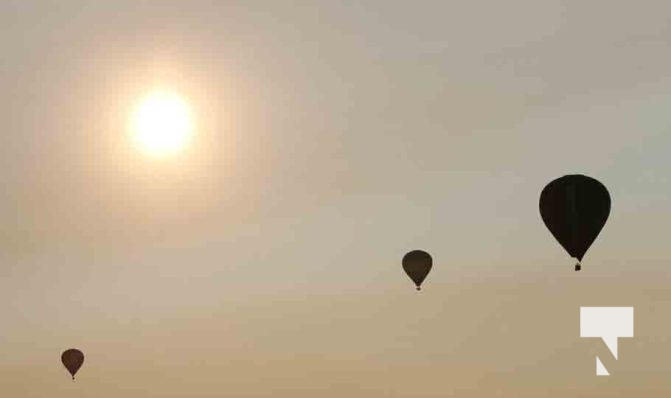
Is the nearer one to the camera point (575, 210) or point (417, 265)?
point (575, 210)

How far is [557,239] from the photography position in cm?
5022

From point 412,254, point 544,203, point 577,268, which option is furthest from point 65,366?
point 577,268

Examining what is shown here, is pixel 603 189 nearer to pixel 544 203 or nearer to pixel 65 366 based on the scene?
pixel 544 203

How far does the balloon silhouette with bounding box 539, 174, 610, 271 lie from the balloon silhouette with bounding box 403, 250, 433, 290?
1740 centimetres

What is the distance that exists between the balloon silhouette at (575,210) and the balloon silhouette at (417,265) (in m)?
17.4

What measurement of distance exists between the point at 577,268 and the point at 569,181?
405 inches

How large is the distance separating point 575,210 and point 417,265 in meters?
19.9

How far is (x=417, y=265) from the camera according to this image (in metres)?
68.4

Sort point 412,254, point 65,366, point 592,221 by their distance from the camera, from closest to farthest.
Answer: point 592,221, point 412,254, point 65,366

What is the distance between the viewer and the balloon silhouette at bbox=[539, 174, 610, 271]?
4950 centimetres

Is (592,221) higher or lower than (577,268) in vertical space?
higher

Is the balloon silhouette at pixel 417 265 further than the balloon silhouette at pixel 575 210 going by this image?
Yes

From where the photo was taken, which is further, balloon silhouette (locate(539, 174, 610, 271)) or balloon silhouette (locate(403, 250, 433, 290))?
balloon silhouette (locate(403, 250, 433, 290))

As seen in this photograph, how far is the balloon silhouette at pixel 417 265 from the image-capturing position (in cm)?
6725
